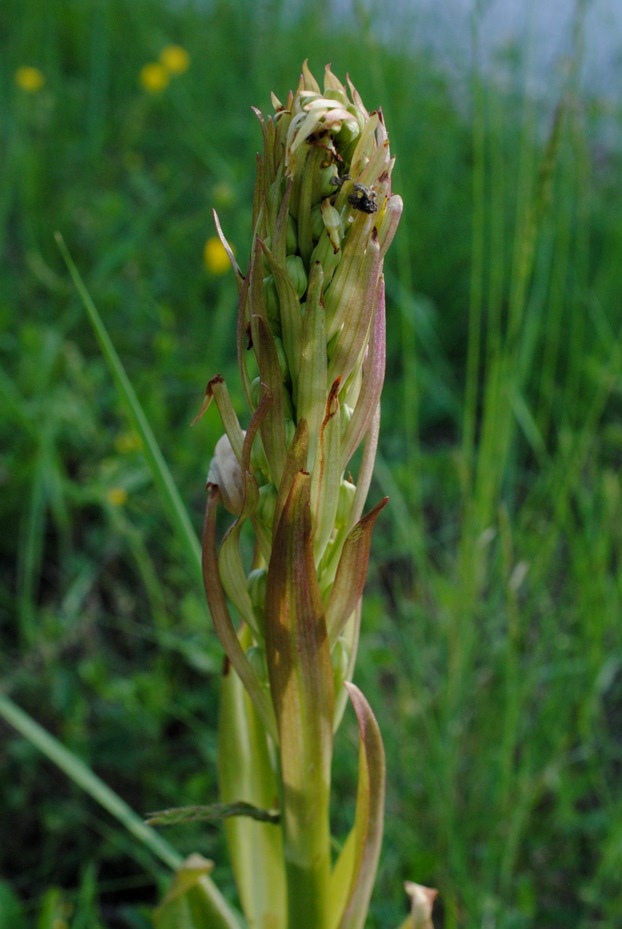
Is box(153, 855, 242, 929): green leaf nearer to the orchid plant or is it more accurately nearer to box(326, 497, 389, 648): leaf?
the orchid plant

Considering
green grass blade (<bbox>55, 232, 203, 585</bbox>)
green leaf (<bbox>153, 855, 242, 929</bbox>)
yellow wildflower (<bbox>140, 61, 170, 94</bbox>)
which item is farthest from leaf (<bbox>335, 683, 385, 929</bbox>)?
yellow wildflower (<bbox>140, 61, 170, 94</bbox>)

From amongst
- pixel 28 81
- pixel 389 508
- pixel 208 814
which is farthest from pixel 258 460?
pixel 28 81

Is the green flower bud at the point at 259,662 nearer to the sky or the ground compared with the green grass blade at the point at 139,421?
nearer to the ground

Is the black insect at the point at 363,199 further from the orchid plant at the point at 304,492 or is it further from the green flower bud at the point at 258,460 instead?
the green flower bud at the point at 258,460

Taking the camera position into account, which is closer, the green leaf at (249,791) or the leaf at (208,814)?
the leaf at (208,814)

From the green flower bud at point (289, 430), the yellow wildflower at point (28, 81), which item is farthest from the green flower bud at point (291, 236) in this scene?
the yellow wildflower at point (28, 81)

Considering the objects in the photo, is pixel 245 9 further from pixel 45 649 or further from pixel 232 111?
pixel 45 649

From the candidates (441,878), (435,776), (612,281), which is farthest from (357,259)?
(612,281)
